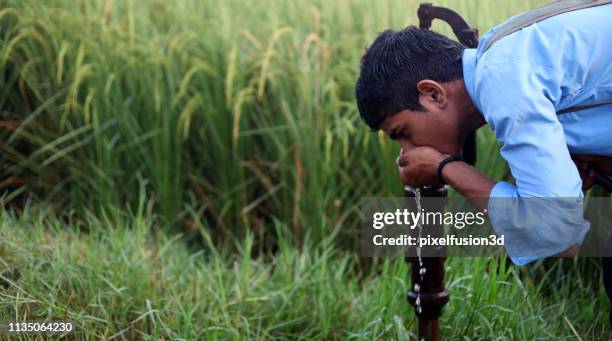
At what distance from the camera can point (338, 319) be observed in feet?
Result: 9.71

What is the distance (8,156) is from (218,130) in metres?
0.95

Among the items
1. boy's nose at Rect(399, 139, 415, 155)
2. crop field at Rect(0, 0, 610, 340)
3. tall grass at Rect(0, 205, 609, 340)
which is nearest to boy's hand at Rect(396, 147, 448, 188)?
boy's nose at Rect(399, 139, 415, 155)

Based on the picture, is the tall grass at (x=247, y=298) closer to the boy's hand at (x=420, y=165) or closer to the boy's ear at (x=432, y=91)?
the boy's hand at (x=420, y=165)

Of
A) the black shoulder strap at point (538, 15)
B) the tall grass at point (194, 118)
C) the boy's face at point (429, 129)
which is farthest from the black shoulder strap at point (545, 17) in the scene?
the tall grass at point (194, 118)

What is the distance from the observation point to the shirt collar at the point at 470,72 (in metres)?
2.13

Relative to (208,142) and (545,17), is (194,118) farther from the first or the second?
(545,17)

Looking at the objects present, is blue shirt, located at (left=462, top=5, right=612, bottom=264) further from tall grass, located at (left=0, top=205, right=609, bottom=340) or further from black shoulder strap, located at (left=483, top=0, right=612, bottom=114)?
tall grass, located at (left=0, top=205, right=609, bottom=340)

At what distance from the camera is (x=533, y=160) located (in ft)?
6.09

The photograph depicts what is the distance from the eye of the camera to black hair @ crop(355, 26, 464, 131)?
2.19 meters

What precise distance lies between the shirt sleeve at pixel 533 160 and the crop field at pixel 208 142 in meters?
1.14

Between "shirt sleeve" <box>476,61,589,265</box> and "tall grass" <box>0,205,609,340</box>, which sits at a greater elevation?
"shirt sleeve" <box>476,61,589,265</box>

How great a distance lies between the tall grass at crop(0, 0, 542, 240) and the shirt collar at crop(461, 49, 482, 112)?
1.40 metres

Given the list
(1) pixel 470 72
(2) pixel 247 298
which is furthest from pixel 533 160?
(2) pixel 247 298

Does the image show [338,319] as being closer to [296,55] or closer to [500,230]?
[500,230]
